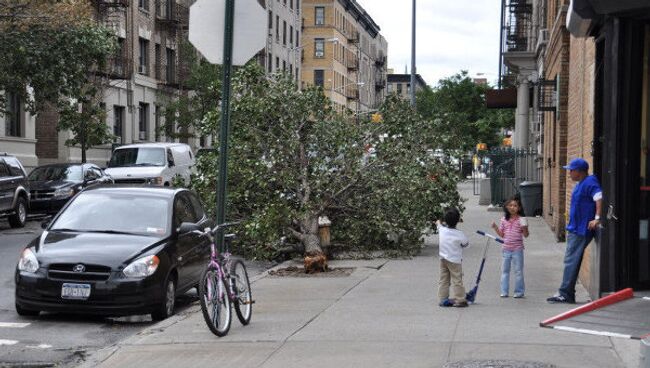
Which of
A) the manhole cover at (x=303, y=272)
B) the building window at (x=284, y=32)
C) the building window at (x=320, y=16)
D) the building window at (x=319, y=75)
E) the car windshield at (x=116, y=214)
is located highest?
the building window at (x=320, y=16)

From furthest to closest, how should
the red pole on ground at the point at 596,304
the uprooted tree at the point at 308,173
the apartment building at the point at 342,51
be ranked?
1. the apartment building at the point at 342,51
2. the uprooted tree at the point at 308,173
3. the red pole on ground at the point at 596,304

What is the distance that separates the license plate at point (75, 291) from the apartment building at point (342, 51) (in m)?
67.0

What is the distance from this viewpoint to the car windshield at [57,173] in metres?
26.6

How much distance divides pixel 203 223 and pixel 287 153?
430 centimetres

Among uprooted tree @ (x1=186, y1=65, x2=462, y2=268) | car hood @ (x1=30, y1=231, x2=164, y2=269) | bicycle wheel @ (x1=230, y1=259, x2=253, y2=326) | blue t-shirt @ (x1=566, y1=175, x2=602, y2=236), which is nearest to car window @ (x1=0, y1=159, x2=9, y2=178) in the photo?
uprooted tree @ (x1=186, y1=65, x2=462, y2=268)

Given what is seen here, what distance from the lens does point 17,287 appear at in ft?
35.1

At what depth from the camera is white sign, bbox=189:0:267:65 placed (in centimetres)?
987

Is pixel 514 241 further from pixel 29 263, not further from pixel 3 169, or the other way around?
pixel 3 169

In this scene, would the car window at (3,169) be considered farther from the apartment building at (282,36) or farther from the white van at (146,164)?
the apartment building at (282,36)

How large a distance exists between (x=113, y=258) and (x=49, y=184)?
16.3 metres

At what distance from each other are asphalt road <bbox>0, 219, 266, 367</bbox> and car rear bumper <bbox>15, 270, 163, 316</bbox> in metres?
0.21

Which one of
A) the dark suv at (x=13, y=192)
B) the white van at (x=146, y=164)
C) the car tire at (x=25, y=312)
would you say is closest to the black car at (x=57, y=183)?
the dark suv at (x=13, y=192)

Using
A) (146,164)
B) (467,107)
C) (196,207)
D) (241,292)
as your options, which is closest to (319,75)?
(467,107)

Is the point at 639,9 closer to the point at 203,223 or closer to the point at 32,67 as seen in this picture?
the point at 203,223
